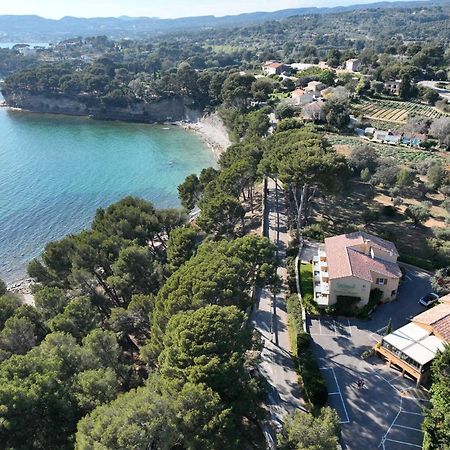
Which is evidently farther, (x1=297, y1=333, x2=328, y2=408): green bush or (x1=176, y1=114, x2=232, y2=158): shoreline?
(x1=176, y1=114, x2=232, y2=158): shoreline

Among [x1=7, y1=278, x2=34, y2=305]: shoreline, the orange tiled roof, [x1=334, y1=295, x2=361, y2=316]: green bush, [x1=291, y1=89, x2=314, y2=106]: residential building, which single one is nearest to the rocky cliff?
[x1=291, y1=89, x2=314, y2=106]: residential building

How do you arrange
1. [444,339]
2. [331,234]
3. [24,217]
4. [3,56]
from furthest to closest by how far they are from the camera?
[3,56] → [24,217] → [331,234] → [444,339]

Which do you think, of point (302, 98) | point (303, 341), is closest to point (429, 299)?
point (303, 341)

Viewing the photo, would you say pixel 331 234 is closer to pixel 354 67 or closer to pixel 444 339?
pixel 444 339

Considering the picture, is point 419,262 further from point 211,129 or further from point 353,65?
point 353,65

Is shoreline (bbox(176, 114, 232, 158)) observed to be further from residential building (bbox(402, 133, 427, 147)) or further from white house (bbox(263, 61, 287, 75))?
residential building (bbox(402, 133, 427, 147))

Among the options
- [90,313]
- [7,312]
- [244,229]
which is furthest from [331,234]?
Result: [7,312]
